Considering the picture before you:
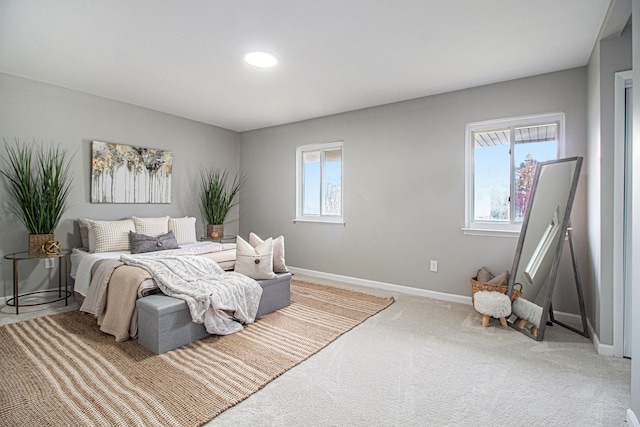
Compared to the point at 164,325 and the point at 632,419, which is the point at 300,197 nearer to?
the point at 164,325

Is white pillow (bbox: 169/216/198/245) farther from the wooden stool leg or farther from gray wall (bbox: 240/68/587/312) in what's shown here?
the wooden stool leg

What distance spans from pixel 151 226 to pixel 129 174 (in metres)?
0.85

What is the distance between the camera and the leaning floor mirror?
265 centimetres

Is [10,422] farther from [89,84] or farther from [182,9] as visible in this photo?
[89,84]

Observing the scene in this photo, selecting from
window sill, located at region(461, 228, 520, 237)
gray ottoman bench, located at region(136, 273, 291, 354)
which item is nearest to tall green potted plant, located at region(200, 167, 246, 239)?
gray ottoman bench, located at region(136, 273, 291, 354)

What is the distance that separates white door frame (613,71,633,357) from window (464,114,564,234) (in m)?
0.82

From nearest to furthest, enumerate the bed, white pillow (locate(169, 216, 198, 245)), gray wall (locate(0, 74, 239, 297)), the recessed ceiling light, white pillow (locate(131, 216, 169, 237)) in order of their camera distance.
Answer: the bed < the recessed ceiling light < gray wall (locate(0, 74, 239, 297)) < white pillow (locate(131, 216, 169, 237)) < white pillow (locate(169, 216, 198, 245))

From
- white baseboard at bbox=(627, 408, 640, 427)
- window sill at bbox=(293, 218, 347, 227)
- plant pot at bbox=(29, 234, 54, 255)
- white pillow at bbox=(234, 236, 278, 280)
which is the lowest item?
white baseboard at bbox=(627, 408, 640, 427)

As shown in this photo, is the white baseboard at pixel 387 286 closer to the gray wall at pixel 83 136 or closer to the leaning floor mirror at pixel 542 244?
the leaning floor mirror at pixel 542 244

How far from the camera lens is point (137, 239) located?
366 cm

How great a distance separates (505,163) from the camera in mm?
3453

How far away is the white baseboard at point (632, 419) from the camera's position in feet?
4.91

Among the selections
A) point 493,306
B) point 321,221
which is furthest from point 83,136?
point 493,306

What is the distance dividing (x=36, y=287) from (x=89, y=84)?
2.38 meters
